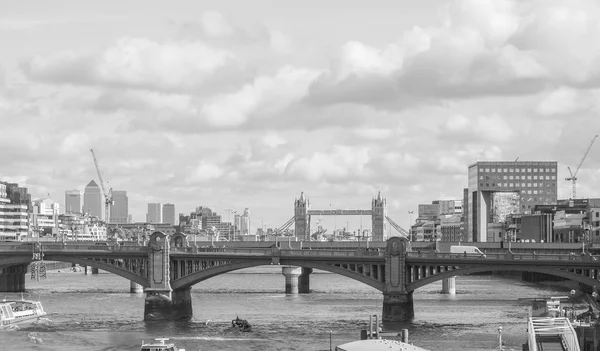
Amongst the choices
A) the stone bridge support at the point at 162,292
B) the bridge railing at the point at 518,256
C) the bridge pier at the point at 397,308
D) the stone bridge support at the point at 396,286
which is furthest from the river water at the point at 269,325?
the bridge railing at the point at 518,256

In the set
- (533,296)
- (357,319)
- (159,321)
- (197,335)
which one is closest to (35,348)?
(197,335)

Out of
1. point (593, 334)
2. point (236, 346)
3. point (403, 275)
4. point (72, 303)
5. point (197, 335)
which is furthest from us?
point (72, 303)

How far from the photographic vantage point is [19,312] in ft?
494

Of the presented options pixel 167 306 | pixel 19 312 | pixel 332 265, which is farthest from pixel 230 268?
pixel 19 312

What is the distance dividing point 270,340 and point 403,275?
24.5m

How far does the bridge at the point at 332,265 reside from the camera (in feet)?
472

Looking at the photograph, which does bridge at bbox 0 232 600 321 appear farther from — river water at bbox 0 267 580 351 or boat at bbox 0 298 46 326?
boat at bbox 0 298 46 326

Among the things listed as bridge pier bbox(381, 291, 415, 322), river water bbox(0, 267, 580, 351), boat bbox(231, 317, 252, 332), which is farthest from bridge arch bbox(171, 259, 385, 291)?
boat bbox(231, 317, 252, 332)

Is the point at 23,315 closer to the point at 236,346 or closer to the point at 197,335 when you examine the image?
the point at 197,335

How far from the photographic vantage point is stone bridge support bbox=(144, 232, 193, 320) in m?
150

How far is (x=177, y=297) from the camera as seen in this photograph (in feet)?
501

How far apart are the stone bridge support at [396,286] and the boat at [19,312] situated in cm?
4107

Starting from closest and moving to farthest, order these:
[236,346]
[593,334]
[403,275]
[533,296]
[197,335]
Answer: [593,334], [236,346], [197,335], [403,275], [533,296]

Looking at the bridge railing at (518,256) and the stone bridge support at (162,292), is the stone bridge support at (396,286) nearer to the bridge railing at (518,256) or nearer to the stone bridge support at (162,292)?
the bridge railing at (518,256)
